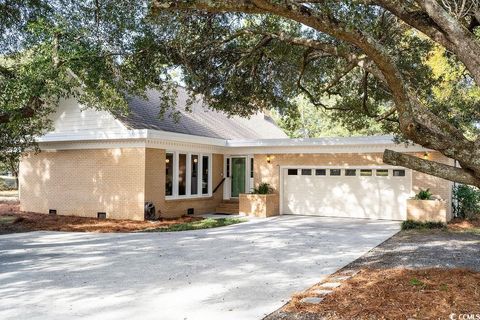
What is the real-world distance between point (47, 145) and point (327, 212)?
39.0ft

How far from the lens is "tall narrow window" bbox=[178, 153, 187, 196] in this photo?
686 inches

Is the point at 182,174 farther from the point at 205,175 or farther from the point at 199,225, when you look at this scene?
the point at 199,225

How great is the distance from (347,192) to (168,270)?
428 inches

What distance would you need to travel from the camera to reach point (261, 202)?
17.3 m

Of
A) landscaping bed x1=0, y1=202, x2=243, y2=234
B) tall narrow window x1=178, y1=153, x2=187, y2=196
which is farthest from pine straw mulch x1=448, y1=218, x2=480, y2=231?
tall narrow window x1=178, y1=153, x2=187, y2=196

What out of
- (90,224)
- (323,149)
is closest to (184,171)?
(90,224)

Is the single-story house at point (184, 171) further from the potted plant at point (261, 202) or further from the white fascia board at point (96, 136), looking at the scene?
the potted plant at point (261, 202)

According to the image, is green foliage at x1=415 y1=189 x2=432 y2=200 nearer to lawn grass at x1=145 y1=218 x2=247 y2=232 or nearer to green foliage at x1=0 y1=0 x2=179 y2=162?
lawn grass at x1=145 y1=218 x2=247 y2=232

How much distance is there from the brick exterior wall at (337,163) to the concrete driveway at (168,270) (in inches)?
139

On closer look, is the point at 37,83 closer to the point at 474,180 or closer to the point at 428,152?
the point at 474,180

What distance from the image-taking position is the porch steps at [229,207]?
61.7ft

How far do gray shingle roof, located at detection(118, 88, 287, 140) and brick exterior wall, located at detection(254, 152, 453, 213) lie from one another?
2759 mm

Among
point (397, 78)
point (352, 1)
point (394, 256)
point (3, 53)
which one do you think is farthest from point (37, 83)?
point (394, 256)

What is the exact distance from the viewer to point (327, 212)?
57.7ft
